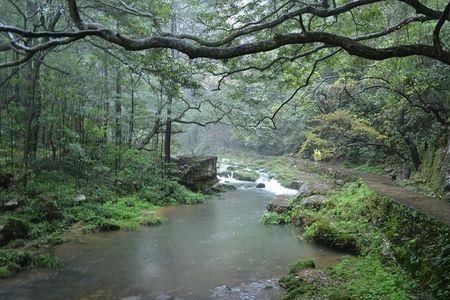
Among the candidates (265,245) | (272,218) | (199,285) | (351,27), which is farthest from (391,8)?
(199,285)

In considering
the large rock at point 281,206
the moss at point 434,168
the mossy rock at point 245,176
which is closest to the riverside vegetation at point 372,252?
the large rock at point 281,206

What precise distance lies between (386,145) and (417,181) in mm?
4648

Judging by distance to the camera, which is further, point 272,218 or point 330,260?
point 272,218

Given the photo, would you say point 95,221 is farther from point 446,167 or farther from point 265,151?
point 265,151

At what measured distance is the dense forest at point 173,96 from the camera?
17.6ft

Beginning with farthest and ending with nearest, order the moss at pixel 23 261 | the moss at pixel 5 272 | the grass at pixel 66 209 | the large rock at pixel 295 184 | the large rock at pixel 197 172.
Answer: the large rock at pixel 295 184
the large rock at pixel 197 172
the grass at pixel 66 209
the moss at pixel 23 261
the moss at pixel 5 272

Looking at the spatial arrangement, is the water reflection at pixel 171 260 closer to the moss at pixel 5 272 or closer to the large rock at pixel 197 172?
the moss at pixel 5 272

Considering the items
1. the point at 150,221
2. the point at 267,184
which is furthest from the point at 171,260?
the point at 267,184

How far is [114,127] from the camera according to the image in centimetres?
1605

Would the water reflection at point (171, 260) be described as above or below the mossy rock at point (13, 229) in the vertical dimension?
below

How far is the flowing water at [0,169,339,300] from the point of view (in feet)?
22.1

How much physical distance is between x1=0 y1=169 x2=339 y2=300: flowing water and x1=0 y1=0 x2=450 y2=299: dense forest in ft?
2.01

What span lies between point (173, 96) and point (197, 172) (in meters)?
5.41

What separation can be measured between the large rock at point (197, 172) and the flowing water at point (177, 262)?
5.16m
